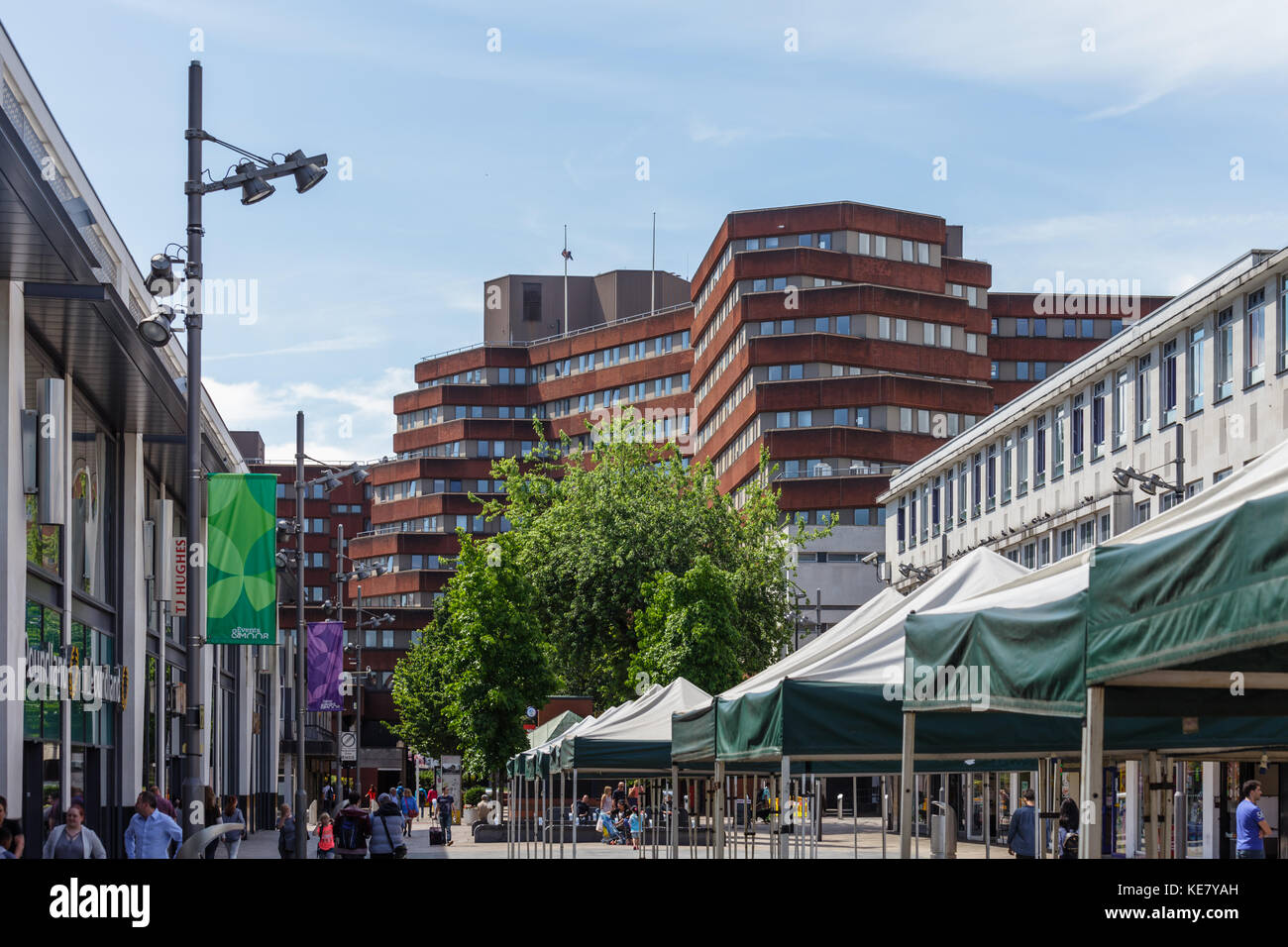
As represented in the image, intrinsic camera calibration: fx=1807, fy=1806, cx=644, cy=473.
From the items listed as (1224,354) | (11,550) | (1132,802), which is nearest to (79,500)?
(11,550)

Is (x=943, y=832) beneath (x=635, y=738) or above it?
beneath

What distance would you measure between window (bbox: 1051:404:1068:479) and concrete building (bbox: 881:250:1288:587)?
0.06 meters

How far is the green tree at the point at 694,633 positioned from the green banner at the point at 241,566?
30667 millimetres

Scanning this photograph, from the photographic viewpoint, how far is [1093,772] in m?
7.67

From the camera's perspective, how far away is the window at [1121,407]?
165ft

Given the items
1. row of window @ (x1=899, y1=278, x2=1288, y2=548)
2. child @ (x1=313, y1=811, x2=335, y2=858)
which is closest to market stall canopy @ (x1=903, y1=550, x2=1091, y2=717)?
child @ (x1=313, y1=811, x2=335, y2=858)

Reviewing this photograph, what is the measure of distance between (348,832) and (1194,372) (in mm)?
29155

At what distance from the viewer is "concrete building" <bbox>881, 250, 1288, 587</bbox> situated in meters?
41.2

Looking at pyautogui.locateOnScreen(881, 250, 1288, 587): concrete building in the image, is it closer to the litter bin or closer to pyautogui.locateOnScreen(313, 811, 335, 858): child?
the litter bin

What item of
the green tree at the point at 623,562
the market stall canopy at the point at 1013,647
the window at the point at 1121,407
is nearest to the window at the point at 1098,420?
the window at the point at 1121,407

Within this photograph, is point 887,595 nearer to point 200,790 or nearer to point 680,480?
point 200,790

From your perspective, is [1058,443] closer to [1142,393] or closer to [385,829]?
[1142,393]

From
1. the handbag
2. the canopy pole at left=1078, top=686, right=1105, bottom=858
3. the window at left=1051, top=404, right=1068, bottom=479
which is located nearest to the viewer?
the canopy pole at left=1078, top=686, right=1105, bottom=858

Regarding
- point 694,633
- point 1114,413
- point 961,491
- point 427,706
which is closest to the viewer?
point 1114,413
